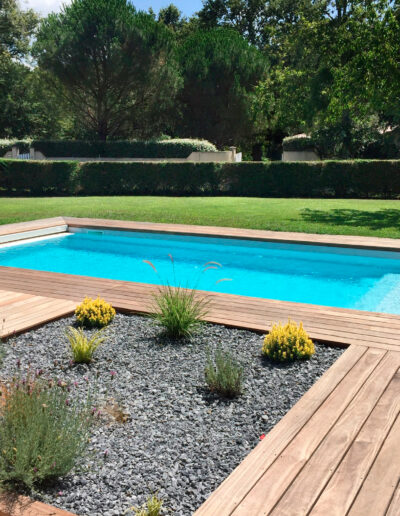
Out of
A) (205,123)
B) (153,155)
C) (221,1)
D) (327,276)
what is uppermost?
(221,1)

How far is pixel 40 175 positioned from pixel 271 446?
17.4 metres

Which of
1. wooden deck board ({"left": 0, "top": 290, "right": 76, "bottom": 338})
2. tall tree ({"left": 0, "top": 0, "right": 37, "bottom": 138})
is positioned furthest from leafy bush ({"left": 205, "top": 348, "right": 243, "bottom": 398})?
tall tree ({"left": 0, "top": 0, "right": 37, "bottom": 138})

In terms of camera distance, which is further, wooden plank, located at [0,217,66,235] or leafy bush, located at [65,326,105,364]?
wooden plank, located at [0,217,66,235]

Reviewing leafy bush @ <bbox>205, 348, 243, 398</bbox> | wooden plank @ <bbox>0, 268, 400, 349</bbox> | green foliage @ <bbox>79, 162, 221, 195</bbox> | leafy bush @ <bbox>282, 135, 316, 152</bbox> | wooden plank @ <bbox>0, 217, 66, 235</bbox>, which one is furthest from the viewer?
leafy bush @ <bbox>282, 135, 316, 152</bbox>

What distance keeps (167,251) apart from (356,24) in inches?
335

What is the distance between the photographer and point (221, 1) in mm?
38906

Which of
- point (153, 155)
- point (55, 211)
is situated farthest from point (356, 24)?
point (153, 155)

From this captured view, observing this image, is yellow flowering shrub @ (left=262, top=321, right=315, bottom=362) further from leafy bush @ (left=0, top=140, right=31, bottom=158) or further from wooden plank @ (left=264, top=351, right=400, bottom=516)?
leafy bush @ (left=0, top=140, right=31, bottom=158)

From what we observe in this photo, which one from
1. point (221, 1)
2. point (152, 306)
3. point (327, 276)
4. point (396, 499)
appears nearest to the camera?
point (396, 499)

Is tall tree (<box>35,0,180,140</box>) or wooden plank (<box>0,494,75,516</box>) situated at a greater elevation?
tall tree (<box>35,0,180,140</box>)

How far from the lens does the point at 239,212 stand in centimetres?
1302

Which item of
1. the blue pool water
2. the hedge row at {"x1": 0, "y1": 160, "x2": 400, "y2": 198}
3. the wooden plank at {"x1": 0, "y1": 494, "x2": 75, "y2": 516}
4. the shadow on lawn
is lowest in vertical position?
the blue pool water

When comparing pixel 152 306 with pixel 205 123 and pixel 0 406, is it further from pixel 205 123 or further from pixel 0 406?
pixel 205 123

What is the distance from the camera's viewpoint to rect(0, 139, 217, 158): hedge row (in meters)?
24.3
